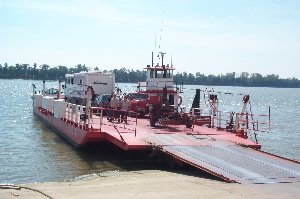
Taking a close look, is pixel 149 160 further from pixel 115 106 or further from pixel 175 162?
pixel 115 106

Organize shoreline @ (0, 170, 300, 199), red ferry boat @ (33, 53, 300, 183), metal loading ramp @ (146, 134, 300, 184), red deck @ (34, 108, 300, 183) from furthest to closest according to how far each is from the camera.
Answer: red ferry boat @ (33, 53, 300, 183), red deck @ (34, 108, 300, 183), metal loading ramp @ (146, 134, 300, 184), shoreline @ (0, 170, 300, 199)

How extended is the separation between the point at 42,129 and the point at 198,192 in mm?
21462

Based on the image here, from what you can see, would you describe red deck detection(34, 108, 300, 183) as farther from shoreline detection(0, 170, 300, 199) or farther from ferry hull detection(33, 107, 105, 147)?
shoreline detection(0, 170, 300, 199)

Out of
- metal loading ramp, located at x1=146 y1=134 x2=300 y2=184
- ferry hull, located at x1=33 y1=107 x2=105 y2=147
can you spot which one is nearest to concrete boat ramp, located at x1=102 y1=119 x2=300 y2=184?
metal loading ramp, located at x1=146 y1=134 x2=300 y2=184

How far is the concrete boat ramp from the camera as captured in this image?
11656mm

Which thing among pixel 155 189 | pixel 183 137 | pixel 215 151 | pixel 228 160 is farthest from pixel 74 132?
pixel 155 189

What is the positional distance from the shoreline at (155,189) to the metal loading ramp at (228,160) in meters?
0.47

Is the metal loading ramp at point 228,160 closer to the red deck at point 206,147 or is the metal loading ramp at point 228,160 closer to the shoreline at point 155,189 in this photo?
the red deck at point 206,147

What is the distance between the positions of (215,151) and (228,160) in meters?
1.34

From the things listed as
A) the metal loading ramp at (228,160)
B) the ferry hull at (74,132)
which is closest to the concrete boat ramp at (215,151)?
the metal loading ramp at (228,160)

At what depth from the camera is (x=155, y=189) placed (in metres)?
10.1

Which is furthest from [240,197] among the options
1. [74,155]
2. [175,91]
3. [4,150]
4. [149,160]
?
[175,91]

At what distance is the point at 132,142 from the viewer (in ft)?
50.3

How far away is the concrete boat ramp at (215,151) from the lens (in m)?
11.7
